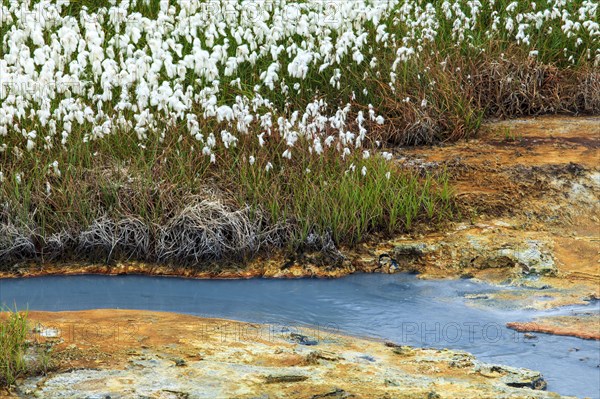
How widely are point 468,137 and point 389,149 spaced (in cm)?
93

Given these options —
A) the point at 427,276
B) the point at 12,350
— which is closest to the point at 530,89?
the point at 427,276

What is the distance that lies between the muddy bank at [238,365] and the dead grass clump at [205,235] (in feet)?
5.45

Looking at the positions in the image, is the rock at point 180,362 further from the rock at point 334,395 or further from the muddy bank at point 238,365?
the rock at point 334,395

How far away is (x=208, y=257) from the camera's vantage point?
7.57m

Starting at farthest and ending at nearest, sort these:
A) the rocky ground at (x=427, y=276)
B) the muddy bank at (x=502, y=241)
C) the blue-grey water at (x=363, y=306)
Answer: the muddy bank at (x=502, y=241) → the blue-grey water at (x=363, y=306) → the rocky ground at (x=427, y=276)

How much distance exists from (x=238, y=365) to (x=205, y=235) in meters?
2.61

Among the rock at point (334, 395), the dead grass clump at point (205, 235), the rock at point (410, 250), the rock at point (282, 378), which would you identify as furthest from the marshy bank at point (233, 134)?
the rock at point (334, 395)

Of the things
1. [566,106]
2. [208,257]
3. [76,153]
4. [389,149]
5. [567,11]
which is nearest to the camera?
[208,257]

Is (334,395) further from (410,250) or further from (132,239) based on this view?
(132,239)

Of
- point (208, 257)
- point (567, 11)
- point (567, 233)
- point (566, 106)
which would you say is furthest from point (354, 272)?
point (567, 11)

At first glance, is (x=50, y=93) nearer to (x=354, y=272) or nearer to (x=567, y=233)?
(x=354, y=272)

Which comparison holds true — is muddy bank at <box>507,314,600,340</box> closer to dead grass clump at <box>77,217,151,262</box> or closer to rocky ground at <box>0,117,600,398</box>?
rocky ground at <box>0,117,600,398</box>

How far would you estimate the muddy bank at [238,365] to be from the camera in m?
4.60

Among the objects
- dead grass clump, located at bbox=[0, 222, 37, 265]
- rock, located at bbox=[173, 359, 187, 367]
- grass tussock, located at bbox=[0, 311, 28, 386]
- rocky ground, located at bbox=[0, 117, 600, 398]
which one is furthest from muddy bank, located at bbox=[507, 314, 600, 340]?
dead grass clump, located at bbox=[0, 222, 37, 265]
